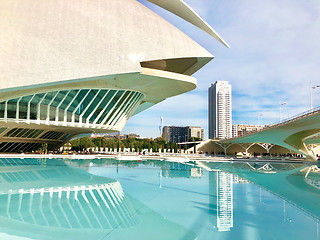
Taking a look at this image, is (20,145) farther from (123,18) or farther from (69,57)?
(123,18)

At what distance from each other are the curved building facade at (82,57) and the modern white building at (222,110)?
119167 mm

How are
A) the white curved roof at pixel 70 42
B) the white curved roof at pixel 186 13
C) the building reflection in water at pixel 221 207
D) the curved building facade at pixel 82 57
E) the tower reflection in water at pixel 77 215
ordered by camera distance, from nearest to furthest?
1. the tower reflection in water at pixel 77 215
2. the building reflection in water at pixel 221 207
3. the white curved roof at pixel 70 42
4. the curved building facade at pixel 82 57
5. the white curved roof at pixel 186 13

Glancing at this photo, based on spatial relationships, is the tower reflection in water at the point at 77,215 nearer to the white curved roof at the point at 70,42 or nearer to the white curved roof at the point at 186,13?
the white curved roof at the point at 70,42

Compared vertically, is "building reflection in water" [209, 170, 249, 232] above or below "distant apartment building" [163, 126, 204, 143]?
below

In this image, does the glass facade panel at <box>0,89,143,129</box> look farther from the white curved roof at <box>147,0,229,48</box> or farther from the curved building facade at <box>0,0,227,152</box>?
the white curved roof at <box>147,0,229,48</box>

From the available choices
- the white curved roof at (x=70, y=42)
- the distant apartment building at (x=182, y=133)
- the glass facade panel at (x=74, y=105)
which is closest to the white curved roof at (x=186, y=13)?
the white curved roof at (x=70, y=42)

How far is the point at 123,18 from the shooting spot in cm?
2305

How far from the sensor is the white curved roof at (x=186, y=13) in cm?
2382

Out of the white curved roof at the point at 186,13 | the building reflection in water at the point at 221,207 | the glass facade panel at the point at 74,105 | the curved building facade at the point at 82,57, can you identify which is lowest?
the building reflection in water at the point at 221,207

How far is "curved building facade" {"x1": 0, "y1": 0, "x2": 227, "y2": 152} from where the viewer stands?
20.4 meters

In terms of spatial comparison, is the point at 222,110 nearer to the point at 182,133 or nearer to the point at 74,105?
the point at 182,133

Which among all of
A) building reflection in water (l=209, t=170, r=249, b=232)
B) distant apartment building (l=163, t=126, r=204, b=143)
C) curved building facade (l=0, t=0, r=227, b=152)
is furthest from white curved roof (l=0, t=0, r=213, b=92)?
distant apartment building (l=163, t=126, r=204, b=143)

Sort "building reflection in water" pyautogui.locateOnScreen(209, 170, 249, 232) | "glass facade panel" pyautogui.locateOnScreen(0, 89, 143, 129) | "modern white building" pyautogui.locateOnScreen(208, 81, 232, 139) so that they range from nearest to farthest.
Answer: "building reflection in water" pyautogui.locateOnScreen(209, 170, 249, 232) → "glass facade panel" pyautogui.locateOnScreen(0, 89, 143, 129) → "modern white building" pyautogui.locateOnScreen(208, 81, 232, 139)

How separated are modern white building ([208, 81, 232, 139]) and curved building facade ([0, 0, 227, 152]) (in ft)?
391
